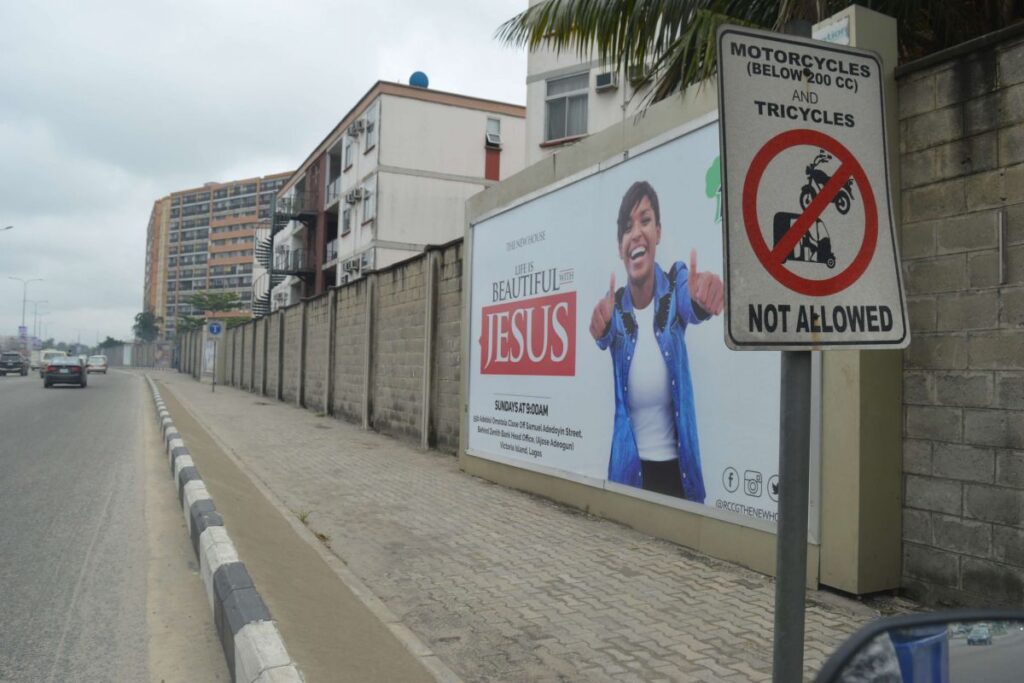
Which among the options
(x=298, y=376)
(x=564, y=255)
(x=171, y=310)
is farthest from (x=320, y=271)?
(x=171, y=310)

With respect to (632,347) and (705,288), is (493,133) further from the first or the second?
(705,288)

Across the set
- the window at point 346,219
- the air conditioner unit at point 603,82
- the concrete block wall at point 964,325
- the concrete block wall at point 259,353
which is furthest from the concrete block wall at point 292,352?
the concrete block wall at point 964,325

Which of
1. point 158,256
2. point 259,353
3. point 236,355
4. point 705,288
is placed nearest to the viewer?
point 705,288

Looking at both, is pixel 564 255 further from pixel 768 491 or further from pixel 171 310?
pixel 171 310

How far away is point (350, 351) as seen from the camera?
1756 centimetres

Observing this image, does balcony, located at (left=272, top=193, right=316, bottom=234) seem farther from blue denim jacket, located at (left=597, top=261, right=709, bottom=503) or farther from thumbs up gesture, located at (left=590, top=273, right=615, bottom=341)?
blue denim jacket, located at (left=597, top=261, right=709, bottom=503)

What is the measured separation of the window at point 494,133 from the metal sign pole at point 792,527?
32.8m

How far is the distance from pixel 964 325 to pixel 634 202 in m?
3.05

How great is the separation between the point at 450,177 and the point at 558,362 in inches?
1029

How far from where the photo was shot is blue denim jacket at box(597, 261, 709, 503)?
5.90 meters

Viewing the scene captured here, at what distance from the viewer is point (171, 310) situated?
140 meters

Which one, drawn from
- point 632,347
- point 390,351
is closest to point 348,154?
point 390,351

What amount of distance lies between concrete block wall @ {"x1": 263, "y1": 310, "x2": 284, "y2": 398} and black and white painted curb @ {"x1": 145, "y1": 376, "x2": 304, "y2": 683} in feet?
70.0

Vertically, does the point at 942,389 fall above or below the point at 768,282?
below
